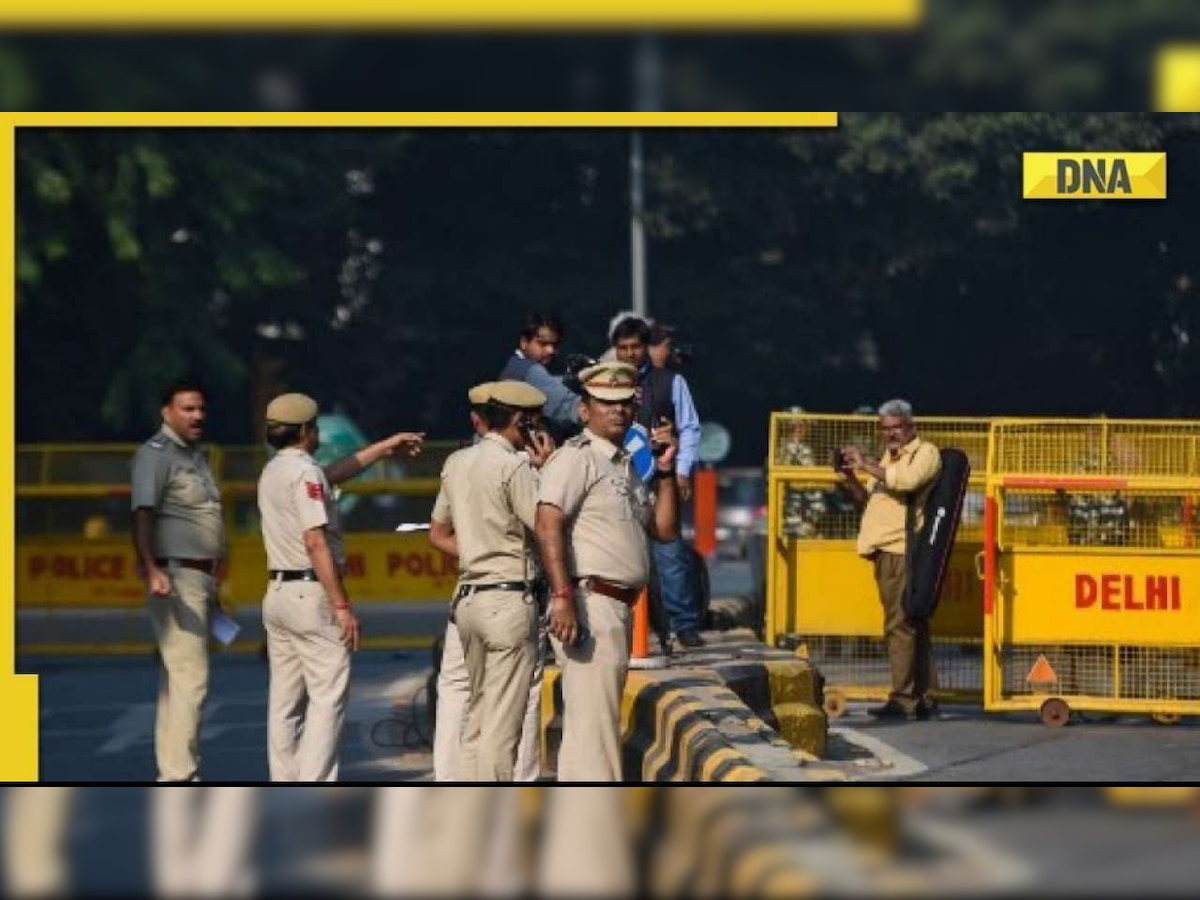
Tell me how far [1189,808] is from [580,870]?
1934mm

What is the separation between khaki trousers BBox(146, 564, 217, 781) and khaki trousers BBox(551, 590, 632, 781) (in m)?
2.06

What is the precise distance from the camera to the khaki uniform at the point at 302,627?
12.5 m

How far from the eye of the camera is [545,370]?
46.1 feet

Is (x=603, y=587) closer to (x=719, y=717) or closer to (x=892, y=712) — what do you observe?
(x=719, y=717)

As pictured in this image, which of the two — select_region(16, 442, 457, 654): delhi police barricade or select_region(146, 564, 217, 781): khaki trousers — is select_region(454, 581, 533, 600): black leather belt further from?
select_region(16, 442, 457, 654): delhi police barricade

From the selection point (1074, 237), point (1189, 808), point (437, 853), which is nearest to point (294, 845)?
point (437, 853)

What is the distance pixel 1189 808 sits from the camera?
855 cm

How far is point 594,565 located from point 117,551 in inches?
471

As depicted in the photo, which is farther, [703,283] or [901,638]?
[703,283]

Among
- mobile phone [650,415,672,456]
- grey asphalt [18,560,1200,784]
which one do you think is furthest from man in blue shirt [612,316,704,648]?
grey asphalt [18,560,1200,784]

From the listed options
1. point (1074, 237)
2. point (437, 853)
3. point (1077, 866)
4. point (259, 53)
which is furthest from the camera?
point (1074, 237)

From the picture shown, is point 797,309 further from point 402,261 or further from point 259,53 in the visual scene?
point 259,53

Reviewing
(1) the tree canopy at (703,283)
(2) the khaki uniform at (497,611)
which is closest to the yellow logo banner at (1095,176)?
(2) the khaki uniform at (497,611)

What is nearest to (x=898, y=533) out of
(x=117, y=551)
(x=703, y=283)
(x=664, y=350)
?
(x=664, y=350)
